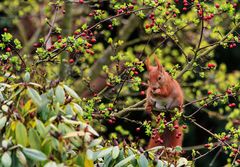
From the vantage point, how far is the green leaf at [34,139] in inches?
91.4

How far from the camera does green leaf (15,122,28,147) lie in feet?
7.52

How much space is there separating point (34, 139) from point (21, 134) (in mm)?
57

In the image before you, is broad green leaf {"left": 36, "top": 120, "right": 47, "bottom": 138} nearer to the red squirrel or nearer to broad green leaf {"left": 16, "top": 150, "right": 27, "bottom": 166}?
broad green leaf {"left": 16, "top": 150, "right": 27, "bottom": 166}

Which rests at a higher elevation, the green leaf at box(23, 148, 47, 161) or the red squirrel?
the green leaf at box(23, 148, 47, 161)

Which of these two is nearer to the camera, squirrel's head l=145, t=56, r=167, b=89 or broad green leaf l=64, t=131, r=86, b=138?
broad green leaf l=64, t=131, r=86, b=138

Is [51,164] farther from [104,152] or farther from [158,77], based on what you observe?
[158,77]

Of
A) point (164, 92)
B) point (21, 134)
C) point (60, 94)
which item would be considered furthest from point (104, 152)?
point (164, 92)

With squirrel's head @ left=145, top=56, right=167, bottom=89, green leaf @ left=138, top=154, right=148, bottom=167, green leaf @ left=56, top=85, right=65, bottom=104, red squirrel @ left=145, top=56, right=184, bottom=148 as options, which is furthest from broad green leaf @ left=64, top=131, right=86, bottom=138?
squirrel's head @ left=145, top=56, right=167, bottom=89

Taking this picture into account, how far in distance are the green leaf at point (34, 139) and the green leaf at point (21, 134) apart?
20 mm

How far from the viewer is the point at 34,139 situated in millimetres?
2324

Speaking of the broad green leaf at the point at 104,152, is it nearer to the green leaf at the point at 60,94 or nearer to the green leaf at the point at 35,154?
the green leaf at the point at 60,94

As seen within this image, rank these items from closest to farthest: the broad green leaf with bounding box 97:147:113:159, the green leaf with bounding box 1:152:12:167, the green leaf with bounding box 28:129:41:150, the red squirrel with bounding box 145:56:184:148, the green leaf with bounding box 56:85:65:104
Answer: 1. the green leaf with bounding box 1:152:12:167
2. the green leaf with bounding box 28:129:41:150
3. the green leaf with bounding box 56:85:65:104
4. the broad green leaf with bounding box 97:147:113:159
5. the red squirrel with bounding box 145:56:184:148

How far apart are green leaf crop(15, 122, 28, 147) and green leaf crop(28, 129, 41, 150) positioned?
0.07 ft

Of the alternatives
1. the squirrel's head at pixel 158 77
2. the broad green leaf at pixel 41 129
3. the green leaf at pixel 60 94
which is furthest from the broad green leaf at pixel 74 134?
the squirrel's head at pixel 158 77
